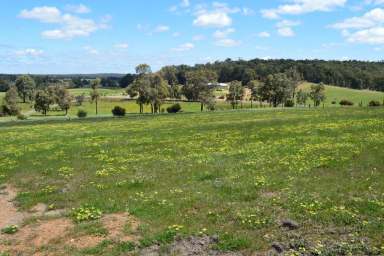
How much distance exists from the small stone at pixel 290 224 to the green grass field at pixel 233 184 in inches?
9.6

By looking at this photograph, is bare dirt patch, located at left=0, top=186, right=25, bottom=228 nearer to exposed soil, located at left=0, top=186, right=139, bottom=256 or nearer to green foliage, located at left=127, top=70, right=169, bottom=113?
exposed soil, located at left=0, top=186, right=139, bottom=256

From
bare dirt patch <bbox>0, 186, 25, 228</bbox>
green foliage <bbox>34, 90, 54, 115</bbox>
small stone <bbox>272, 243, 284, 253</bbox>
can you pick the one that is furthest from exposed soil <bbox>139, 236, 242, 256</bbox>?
green foliage <bbox>34, 90, 54, 115</bbox>

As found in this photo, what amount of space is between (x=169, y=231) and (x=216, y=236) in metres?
1.64

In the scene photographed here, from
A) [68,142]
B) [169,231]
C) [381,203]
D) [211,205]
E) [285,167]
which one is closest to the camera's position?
[169,231]

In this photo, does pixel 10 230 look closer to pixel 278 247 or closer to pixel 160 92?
pixel 278 247

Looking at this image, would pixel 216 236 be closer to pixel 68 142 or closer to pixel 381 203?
pixel 381 203

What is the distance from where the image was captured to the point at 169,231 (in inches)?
623

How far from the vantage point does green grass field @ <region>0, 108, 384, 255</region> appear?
50.1 ft

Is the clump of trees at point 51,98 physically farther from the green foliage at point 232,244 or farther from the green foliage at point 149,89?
the green foliage at point 232,244

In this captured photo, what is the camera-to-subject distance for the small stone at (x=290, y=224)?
51.1 ft

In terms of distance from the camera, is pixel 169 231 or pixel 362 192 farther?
pixel 362 192

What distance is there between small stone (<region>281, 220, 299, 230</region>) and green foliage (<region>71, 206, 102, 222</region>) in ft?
23.0

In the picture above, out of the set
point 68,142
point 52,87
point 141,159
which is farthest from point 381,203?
point 52,87

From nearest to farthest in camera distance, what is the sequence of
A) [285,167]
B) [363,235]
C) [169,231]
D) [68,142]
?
[363,235], [169,231], [285,167], [68,142]
